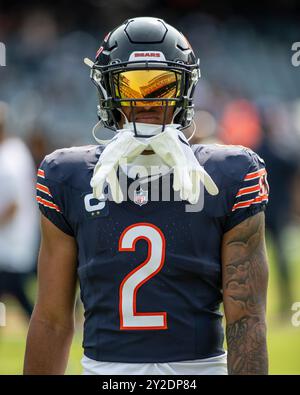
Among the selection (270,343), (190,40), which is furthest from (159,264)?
(190,40)

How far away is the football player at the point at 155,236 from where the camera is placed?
9.78 ft

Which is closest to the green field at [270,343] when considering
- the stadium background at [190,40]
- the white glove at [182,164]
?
the white glove at [182,164]

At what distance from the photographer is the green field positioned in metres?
7.52

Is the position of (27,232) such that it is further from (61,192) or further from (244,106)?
(244,106)

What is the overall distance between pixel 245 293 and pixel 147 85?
0.75 meters

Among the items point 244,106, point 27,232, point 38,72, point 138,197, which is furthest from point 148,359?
point 38,72

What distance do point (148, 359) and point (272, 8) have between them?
2118cm

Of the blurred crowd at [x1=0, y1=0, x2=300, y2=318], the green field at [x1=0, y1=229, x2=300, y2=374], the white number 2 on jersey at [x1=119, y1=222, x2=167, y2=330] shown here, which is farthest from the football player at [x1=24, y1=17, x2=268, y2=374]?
the blurred crowd at [x1=0, y1=0, x2=300, y2=318]

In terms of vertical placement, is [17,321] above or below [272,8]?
below

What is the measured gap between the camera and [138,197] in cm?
305

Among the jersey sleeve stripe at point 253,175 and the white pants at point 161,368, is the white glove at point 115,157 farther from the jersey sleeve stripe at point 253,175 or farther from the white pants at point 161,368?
the white pants at point 161,368

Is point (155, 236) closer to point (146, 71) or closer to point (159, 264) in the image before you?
point (159, 264)

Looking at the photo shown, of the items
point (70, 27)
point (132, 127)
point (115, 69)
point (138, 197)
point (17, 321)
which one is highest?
point (70, 27)

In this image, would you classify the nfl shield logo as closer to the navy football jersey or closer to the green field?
the navy football jersey
